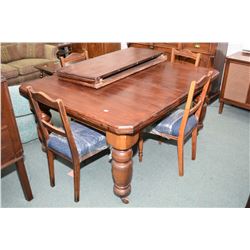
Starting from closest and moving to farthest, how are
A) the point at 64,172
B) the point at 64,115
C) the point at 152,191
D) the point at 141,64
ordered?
the point at 64,115 < the point at 152,191 < the point at 64,172 < the point at 141,64

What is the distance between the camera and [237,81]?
9.96 feet

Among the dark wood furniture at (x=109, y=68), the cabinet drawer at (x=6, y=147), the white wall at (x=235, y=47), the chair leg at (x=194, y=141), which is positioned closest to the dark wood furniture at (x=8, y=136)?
the cabinet drawer at (x=6, y=147)

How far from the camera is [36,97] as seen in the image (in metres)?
1.74

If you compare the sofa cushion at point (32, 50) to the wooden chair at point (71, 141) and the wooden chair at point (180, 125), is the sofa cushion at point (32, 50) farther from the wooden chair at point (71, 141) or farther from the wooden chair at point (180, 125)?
the wooden chair at point (180, 125)

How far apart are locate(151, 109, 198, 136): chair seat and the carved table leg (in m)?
0.51

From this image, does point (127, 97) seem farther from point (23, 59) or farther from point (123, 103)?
point (23, 59)

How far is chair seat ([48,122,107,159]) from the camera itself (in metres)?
1.84

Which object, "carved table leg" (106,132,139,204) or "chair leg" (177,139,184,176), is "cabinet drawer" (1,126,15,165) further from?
"chair leg" (177,139,184,176)

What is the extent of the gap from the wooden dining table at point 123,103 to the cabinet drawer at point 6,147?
40 cm

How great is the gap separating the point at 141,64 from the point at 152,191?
3.80ft

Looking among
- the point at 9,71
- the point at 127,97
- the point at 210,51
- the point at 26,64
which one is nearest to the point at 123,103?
the point at 127,97

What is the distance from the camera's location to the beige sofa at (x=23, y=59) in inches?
161
